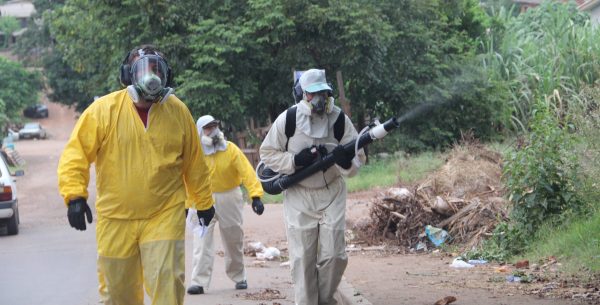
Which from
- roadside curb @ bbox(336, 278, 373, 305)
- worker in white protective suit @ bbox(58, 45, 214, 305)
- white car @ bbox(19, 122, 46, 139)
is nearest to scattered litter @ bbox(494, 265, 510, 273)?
roadside curb @ bbox(336, 278, 373, 305)

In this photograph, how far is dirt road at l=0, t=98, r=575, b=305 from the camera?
31.6 ft

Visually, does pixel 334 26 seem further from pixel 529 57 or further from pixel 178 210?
pixel 178 210

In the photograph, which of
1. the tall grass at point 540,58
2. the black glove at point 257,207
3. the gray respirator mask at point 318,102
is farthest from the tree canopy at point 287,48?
the gray respirator mask at point 318,102

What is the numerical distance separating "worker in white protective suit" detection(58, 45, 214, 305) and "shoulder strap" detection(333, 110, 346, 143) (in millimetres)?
1974

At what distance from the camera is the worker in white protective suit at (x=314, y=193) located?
7.98m

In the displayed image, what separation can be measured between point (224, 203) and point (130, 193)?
4238 millimetres

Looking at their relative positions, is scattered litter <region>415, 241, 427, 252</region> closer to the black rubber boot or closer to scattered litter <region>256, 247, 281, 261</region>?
scattered litter <region>256, 247, 281, 261</region>

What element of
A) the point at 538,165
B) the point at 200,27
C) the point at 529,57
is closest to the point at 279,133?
the point at 538,165

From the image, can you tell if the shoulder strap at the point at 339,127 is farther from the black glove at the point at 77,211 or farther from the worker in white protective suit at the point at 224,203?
the black glove at the point at 77,211

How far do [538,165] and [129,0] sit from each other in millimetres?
16647

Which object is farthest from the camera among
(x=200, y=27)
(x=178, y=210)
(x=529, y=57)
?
(x=529, y=57)

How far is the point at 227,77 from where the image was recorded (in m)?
26.0

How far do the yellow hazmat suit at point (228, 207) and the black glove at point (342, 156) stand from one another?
2.69m

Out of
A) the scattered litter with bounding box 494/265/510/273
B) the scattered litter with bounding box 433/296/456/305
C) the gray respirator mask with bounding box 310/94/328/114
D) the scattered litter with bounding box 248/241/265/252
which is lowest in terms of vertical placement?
the scattered litter with bounding box 248/241/265/252
